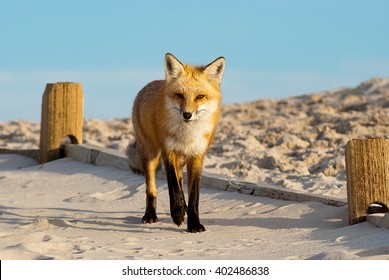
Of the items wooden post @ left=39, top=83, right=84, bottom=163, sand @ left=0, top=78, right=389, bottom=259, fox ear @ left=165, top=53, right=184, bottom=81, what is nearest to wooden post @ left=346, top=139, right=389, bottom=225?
sand @ left=0, top=78, right=389, bottom=259

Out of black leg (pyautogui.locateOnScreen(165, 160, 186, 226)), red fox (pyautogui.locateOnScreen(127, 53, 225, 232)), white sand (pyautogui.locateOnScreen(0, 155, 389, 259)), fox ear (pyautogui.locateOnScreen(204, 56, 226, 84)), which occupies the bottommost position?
white sand (pyautogui.locateOnScreen(0, 155, 389, 259))

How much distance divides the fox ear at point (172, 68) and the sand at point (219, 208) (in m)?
1.32

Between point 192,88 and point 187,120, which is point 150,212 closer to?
point 187,120

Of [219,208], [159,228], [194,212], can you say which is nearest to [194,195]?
[194,212]

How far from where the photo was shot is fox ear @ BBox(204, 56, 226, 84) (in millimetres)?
6516

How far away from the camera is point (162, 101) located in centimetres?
660

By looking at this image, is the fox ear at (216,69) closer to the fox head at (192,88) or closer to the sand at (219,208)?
the fox head at (192,88)

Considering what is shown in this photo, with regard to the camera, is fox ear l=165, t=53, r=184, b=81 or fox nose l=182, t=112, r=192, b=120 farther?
fox ear l=165, t=53, r=184, b=81

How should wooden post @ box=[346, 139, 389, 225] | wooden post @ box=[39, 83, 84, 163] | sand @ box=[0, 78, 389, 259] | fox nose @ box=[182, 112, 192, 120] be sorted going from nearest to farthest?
sand @ box=[0, 78, 389, 259], wooden post @ box=[346, 139, 389, 225], fox nose @ box=[182, 112, 192, 120], wooden post @ box=[39, 83, 84, 163]

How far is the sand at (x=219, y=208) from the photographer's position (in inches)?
214

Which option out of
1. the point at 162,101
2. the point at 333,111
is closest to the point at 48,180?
the point at 162,101

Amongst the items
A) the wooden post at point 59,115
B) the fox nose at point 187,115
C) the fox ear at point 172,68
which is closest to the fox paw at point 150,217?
the fox nose at point 187,115

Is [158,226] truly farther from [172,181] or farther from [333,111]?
[333,111]

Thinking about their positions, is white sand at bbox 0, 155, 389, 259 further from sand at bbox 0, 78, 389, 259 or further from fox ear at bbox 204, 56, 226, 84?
fox ear at bbox 204, 56, 226, 84
